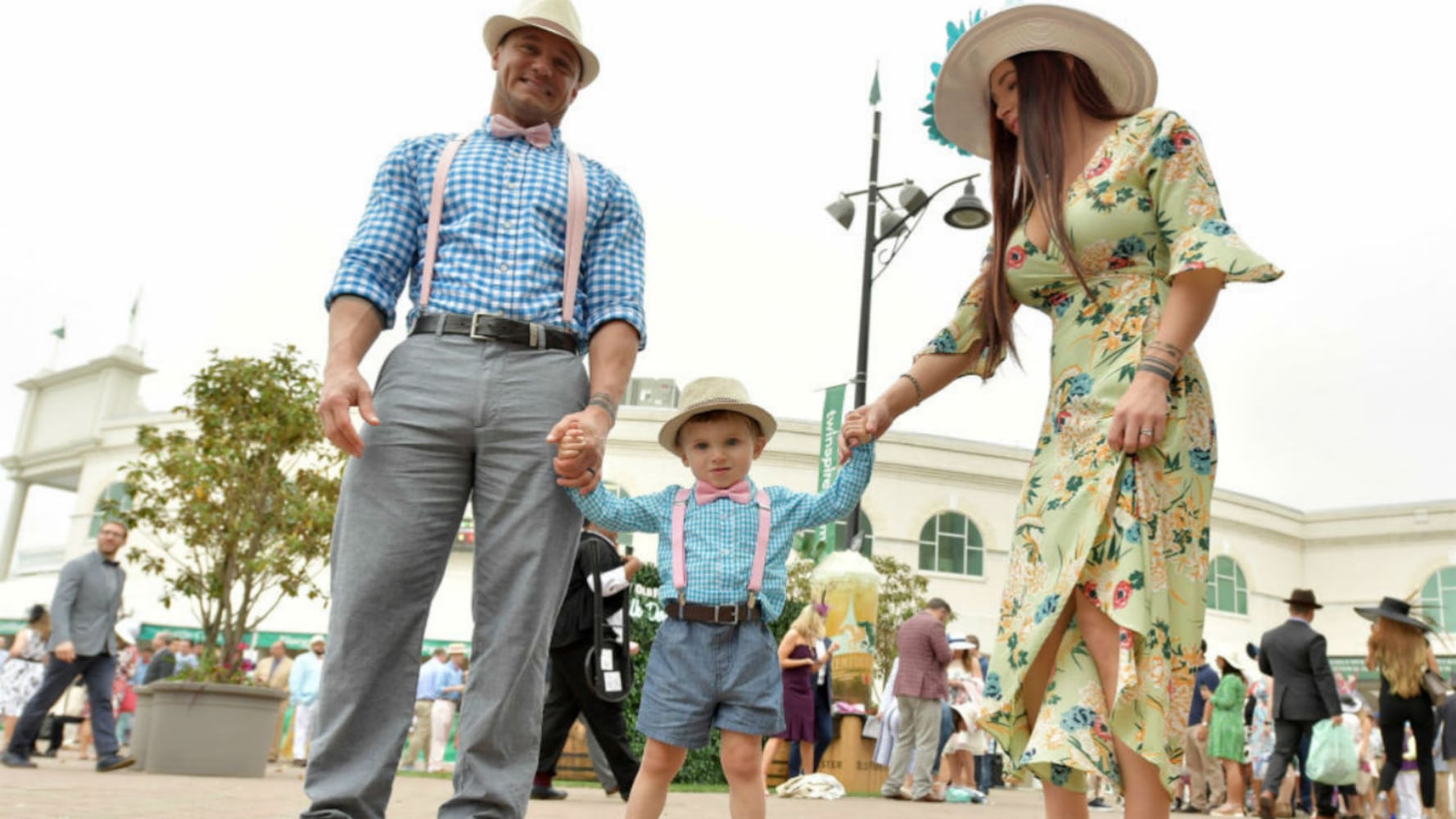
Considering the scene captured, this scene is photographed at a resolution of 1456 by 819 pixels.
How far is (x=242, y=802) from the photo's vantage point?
255 inches

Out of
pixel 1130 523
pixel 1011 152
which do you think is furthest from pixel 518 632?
pixel 1011 152

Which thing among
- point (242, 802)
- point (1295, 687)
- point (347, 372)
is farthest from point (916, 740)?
point (347, 372)

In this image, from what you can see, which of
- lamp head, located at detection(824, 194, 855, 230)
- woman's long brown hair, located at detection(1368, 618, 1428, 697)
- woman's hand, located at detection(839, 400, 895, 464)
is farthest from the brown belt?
lamp head, located at detection(824, 194, 855, 230)

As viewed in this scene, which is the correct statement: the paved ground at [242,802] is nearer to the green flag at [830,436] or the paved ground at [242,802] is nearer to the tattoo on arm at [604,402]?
the tattoo on arm at [604,402]

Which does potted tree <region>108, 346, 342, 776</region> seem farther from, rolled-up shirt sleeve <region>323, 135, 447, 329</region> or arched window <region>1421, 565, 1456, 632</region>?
arched window <region>1421, 565, 1456, 632</region>

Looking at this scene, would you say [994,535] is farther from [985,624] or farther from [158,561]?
[158,561]

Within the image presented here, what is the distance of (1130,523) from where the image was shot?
2672 mm

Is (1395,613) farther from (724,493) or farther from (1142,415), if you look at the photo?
(1142,415)

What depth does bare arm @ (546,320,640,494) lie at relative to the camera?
3115 millimetres

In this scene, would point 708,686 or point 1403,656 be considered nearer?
point 708,686

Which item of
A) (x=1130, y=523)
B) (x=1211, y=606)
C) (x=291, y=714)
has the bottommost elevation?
(x=291, y=714)

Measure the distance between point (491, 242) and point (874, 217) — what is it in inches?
488

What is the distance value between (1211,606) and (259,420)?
125 feet

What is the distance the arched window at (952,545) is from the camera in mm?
38344
